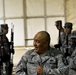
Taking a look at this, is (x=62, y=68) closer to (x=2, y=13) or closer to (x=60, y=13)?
(x=60, y=13)

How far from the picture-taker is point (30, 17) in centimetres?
715

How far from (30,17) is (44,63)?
188 inches

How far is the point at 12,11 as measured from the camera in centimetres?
719

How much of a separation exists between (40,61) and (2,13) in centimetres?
498

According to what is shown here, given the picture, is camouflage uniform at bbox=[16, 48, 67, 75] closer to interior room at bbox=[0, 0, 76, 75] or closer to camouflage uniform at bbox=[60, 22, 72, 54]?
camouflage uniform at bbox=[60, 22, 72, 54]

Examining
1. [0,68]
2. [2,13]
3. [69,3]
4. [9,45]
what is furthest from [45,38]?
[2,13]

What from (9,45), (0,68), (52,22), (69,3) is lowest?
(0,68)

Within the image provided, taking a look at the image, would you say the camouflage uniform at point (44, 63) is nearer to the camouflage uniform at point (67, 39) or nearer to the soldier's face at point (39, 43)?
the soldier's face at point (39, 43)

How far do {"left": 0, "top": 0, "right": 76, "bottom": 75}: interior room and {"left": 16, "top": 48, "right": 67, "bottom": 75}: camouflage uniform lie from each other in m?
4.40

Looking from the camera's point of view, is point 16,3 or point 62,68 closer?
point 62,68

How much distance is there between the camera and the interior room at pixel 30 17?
6.92m

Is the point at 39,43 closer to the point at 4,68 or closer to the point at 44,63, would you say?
the point at 44,63

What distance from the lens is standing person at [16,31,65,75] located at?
2.41m

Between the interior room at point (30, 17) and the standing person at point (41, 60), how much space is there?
4.39 m
